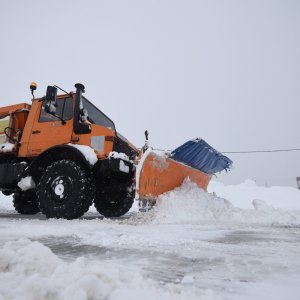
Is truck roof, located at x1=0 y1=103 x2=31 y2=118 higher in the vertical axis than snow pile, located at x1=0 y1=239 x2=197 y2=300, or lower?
higher

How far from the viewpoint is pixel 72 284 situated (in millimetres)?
1176

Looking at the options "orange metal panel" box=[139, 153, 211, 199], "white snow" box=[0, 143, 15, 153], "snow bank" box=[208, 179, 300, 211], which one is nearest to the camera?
"orange metal panel" box=[139, 153, 211, 199]

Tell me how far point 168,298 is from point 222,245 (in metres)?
1.40

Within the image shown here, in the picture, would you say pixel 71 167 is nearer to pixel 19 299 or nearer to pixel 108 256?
pixel 108 256

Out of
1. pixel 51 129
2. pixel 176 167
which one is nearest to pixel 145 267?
pixel 176 167

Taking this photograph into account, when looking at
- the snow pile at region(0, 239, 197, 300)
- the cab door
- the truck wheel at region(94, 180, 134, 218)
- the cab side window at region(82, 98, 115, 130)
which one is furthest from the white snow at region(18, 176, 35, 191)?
the snow pile at region(0, 239, 197, 300)

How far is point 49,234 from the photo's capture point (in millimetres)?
2939

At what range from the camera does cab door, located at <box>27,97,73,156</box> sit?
518 centimetres

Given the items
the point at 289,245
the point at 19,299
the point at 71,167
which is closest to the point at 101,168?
the point at 71,167

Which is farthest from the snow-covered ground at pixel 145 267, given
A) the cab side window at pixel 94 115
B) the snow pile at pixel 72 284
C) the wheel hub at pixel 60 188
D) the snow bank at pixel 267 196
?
the snow bank at pixel 267 196

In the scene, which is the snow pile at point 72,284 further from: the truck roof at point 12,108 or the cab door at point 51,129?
the truck roof at point 12,108

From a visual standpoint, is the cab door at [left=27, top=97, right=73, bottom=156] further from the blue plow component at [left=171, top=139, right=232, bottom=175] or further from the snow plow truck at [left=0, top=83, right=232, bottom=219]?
the blue plow component at [left=171, top=139, right=232, bottom=175]

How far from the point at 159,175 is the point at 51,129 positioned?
2113 mm

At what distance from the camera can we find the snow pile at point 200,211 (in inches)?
185
